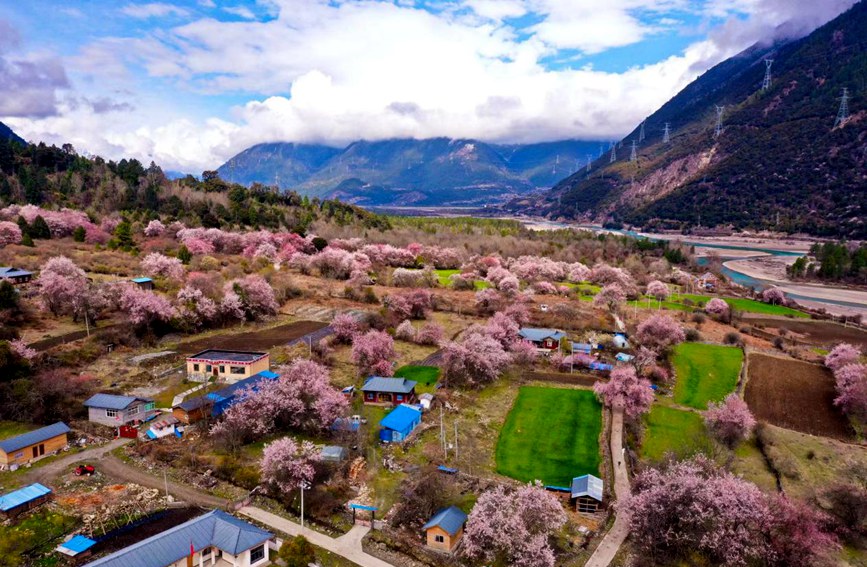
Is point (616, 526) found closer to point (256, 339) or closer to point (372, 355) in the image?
point (372, 355)

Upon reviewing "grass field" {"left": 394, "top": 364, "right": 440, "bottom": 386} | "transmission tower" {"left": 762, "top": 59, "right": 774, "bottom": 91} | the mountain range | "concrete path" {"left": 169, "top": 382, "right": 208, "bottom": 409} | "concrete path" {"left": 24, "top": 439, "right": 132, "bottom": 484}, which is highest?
"transmission tower" {"left": 762, "top": 59, "right": 774, "bottom": 91}

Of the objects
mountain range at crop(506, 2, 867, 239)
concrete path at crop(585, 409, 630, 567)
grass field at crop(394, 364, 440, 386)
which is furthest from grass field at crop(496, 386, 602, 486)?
mountain range at crop(506, 2, 867, 239)

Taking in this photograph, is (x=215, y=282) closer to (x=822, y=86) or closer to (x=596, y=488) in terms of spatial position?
(x=596, y=488)

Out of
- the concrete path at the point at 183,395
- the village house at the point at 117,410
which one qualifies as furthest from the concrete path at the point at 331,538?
the concrete path at the point at 183,395

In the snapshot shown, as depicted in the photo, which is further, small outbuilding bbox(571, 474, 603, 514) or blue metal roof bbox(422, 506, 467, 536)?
small outbuilding bbox(571, 474, 603, 514)

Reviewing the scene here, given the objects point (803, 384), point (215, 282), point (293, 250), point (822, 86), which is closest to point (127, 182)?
point (293, 250)

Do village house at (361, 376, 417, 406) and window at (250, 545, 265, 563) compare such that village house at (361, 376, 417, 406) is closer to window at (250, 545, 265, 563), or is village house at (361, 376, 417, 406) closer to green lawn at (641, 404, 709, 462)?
green lawn at (641, 404, 709, 462)

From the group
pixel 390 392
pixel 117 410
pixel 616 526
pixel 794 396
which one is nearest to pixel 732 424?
pixel 616 526
